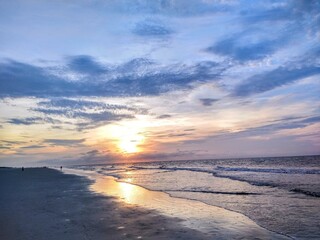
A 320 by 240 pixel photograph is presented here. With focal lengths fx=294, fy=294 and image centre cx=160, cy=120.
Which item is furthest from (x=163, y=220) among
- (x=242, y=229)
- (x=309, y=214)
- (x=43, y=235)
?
(x=309, y=214)

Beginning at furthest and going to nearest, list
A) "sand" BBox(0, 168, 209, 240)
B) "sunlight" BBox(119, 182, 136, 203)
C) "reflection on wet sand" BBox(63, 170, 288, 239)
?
"sunlight" BBox(119, 182, 136, 203), "reflection on wet sand" BBox(63, 170, 288, 239), "sand" BBox(0, 168, 209, 240)

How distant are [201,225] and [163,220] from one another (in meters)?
1.87

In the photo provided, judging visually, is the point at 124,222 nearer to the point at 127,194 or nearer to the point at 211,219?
the point at 211,219

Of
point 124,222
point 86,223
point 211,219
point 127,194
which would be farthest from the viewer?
point 127,194

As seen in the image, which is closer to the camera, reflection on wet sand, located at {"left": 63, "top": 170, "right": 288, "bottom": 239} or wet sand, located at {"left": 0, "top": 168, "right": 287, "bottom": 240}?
wet sand, located at {"left": 0, "top": 168, "right": 287, "bottom": 240}

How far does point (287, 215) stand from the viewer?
1457cm

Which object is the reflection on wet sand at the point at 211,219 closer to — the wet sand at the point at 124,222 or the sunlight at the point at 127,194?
the wet sand at the point at 124,222

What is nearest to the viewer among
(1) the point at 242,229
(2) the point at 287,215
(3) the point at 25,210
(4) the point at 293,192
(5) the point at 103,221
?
(1) the point at 242,229

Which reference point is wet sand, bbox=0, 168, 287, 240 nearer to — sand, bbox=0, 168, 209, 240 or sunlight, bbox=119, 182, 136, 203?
sand, bbox=0, 168, 209, 240

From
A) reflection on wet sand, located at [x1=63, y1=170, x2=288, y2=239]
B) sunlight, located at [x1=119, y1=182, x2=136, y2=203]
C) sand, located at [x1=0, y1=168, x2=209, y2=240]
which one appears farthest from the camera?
sunlight, located at [x1=119, y1=182, x2=136, y2=203]

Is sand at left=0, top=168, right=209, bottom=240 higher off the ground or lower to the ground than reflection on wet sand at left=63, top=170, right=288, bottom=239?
higher

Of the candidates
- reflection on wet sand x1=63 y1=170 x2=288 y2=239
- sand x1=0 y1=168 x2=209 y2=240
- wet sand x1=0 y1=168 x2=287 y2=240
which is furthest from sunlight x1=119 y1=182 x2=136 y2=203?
sand x1=0 y1=168 x2=209 y2=240

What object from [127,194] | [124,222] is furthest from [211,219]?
[127,194]

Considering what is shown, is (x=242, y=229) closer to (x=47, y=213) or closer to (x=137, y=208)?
(x=137, y=208)
